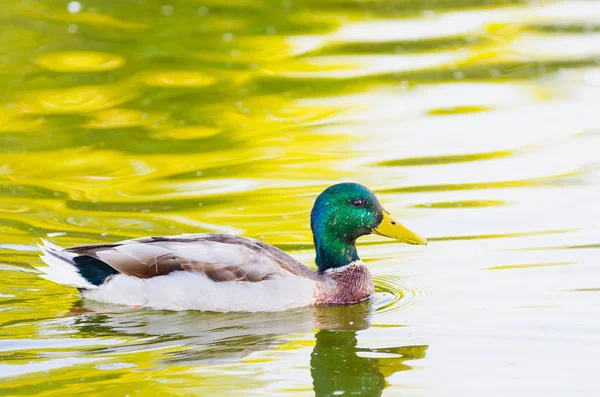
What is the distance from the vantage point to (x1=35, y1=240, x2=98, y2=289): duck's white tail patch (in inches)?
356

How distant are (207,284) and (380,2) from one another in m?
11.2

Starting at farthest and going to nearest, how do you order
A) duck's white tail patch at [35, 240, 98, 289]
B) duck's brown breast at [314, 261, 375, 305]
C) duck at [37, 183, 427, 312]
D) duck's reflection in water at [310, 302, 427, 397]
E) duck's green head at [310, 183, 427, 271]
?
duck's green head at [310, 183, 427, 271], duck's brown breast at [314, 261, 375, 305], duck's white tail patch at [35, 240, 98, 289], duck at [37, 183, 427, 312], duck's reflection in water at [310, 302, 427, 397]

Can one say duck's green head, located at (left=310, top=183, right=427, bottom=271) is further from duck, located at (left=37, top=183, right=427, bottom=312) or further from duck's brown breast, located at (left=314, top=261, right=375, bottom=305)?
duck's brown breast, located at (left=314, top=261, right=375, bottom=305)

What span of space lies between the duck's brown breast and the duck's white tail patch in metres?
1.65

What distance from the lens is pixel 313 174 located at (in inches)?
486

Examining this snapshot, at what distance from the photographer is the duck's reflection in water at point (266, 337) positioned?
24.6ft

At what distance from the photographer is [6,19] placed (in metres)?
18.2

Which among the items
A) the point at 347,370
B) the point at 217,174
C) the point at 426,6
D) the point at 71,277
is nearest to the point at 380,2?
the point at 426,6

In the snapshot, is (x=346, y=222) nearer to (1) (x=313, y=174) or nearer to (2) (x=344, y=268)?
(2) (x=344, y=268)

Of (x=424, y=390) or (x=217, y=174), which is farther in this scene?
(x=217, y=174)

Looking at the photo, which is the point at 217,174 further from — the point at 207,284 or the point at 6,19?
the point at 6,19

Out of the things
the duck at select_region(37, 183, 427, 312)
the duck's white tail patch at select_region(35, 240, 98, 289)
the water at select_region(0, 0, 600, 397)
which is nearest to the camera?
the water at select_region(0, 0, 600, 397)

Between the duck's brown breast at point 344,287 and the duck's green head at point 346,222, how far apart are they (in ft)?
0.50

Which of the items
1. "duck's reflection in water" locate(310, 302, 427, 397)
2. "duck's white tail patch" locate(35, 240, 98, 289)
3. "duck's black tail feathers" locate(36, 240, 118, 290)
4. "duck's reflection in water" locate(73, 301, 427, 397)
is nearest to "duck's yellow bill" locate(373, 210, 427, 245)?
"duck's reflection in water" locate(73, 301, 427, 397)
